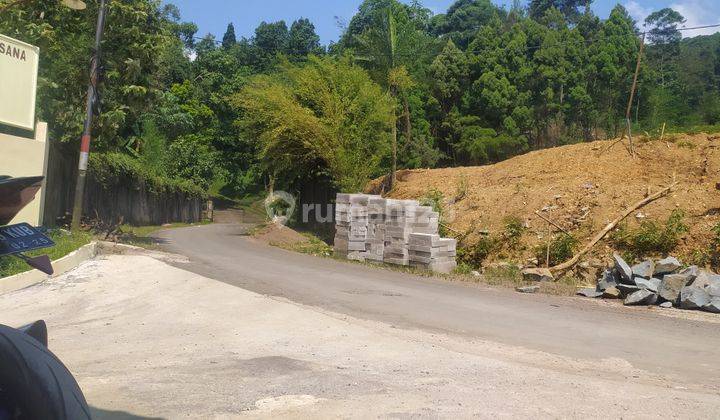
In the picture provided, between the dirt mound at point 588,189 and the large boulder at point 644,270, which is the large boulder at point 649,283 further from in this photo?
the dirt mound at point 588,189

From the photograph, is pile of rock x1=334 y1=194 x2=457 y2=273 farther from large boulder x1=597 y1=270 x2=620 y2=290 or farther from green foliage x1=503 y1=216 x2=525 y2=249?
large boulder x1=597 y1=270 x2=620 y2=290

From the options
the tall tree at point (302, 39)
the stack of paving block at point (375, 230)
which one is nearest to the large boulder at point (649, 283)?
the stack of paving block at point (375, 230)

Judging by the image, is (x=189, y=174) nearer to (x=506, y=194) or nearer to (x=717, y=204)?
(x=506, y=194)

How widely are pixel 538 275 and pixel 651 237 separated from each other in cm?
273

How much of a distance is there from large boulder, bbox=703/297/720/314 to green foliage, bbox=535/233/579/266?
4520 mm

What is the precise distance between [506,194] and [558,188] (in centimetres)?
162

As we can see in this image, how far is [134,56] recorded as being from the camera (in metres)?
17.6

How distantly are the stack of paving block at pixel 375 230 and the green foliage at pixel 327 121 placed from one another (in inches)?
245

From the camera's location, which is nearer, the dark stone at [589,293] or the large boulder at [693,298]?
the large boulder at [693,298]

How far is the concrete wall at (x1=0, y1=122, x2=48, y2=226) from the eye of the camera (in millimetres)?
13586

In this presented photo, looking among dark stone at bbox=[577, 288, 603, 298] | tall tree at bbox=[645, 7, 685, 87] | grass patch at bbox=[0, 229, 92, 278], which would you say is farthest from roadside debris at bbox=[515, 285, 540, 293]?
tall tree at bbox=[645, 7, 685, 87]

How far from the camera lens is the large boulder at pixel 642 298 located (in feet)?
39.1

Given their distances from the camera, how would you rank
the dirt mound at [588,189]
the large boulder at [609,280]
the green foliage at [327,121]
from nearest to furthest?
1. the large boulder at [609,280]
2. the dirt mound at [588,189]
3. the green foliage at [327,121]

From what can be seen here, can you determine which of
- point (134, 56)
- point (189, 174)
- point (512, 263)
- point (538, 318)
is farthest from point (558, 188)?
point (189, 174)
